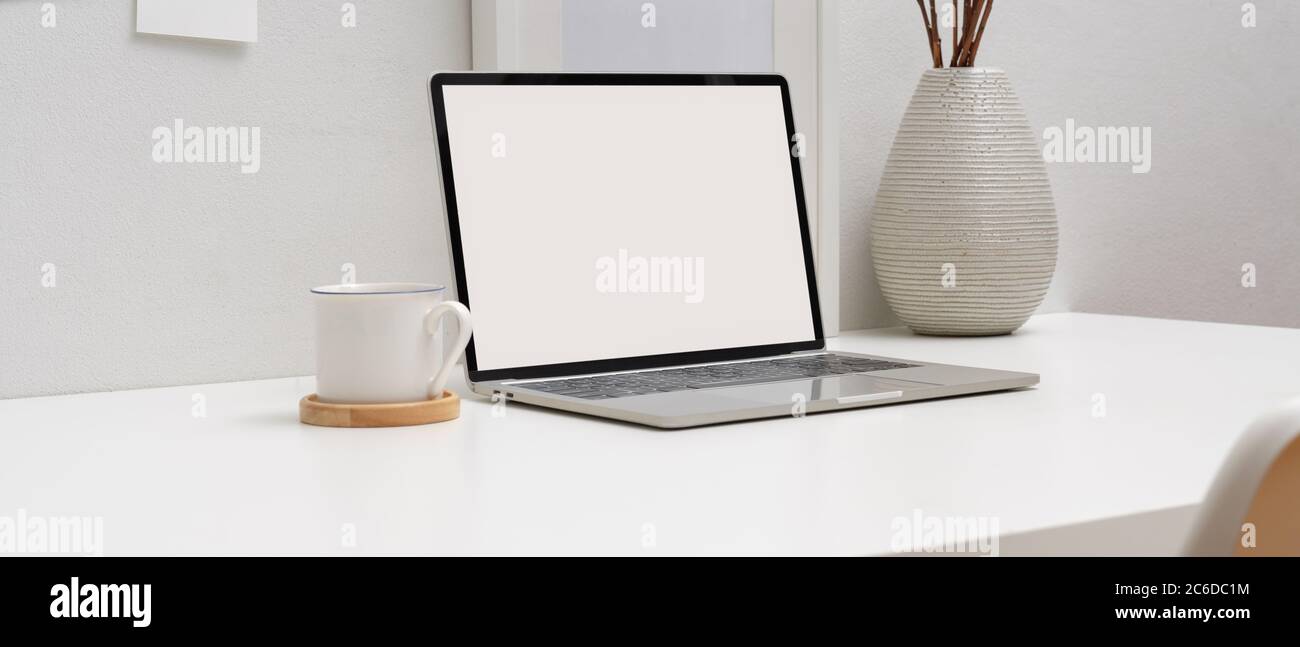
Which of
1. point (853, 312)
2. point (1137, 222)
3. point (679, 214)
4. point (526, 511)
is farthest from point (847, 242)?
point (526, 511)

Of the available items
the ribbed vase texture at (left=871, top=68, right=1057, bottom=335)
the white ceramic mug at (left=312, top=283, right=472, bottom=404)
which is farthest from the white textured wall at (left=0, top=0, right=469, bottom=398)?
the ribbed vase texture at (left=871, top=68, right=1057, bottom=335)

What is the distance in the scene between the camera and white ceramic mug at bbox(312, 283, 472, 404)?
2.89ft

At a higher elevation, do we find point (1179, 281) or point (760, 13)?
point (760, 13)

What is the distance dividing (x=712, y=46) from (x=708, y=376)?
1.43 feet

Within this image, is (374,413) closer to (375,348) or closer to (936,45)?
(375,348)

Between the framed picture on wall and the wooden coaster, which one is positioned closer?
the wooden coaster

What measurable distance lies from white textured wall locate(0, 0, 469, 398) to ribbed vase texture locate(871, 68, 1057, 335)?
0.50m

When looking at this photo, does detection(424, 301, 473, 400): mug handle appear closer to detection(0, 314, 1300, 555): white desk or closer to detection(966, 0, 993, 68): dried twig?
detection(0, 314, 1300, 555): white desk

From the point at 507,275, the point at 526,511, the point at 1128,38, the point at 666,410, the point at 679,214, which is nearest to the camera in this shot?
the point at 526,511

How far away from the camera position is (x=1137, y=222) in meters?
1.77

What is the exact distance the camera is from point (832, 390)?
94 cm
